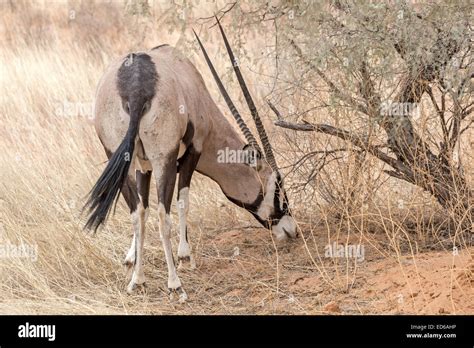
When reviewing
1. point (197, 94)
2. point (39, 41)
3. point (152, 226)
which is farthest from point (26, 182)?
point (39, 41)

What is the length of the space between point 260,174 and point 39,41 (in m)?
8.93

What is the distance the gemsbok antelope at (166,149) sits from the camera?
6113 millimetres

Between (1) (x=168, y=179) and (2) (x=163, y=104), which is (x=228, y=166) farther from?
(2) (x=163, y=104)

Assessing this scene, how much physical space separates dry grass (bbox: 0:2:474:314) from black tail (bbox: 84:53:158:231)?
37 centimetres

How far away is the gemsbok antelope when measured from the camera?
611cm

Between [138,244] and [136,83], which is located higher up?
[136,83]

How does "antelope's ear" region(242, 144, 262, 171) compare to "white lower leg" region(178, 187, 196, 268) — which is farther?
"antelope's ear" region(242, 144, 262, 171)

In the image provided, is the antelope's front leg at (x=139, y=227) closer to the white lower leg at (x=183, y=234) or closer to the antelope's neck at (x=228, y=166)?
the white lower leg at (x=183, y=234)

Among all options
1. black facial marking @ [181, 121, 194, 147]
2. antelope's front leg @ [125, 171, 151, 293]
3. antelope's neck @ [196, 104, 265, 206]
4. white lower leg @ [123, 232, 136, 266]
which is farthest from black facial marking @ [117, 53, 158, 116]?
white lower leg @ [123, 232, 136, 266]

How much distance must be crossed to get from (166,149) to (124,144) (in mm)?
355

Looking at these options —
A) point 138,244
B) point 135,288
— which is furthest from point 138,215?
point 135,288

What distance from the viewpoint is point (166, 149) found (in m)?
6.23

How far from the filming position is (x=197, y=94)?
704cm

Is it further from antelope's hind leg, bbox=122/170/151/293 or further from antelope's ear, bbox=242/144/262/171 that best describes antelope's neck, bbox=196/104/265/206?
antelope's hind leg, bbox=122/170/151/293
